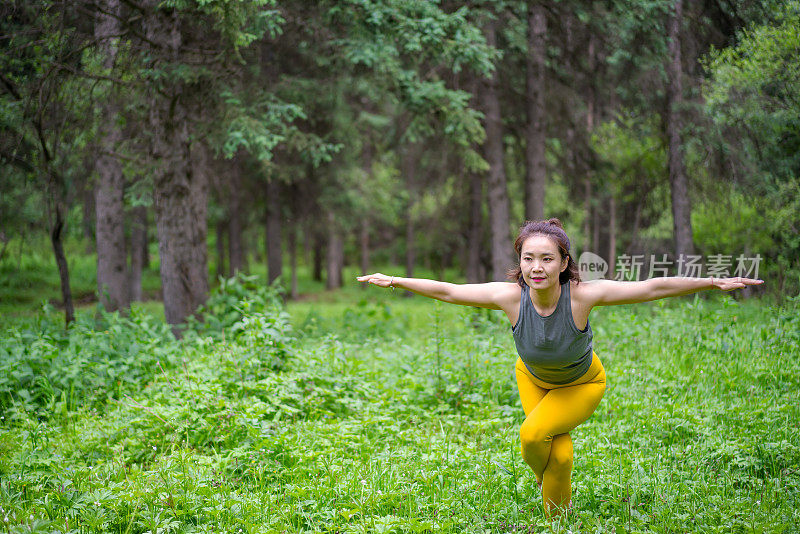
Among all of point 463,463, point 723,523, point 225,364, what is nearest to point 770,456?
point 723,523

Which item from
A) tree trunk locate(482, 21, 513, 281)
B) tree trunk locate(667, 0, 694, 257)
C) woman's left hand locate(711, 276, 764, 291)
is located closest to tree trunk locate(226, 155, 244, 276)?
tree trunk locate(482, 21, 513, 281)

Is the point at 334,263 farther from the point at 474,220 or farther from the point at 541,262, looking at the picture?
the point at 541,262

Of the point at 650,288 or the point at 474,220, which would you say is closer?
the point at 650,288

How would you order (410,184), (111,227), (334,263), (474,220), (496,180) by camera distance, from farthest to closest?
1. (334,263)
2. (410,184)
3. (474,220)
4. (496,180)
5. (111,227)

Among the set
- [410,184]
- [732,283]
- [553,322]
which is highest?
[410,184]

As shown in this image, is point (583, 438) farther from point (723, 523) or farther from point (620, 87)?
point (620, 87)

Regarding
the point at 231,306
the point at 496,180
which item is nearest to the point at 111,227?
the point at 231,306

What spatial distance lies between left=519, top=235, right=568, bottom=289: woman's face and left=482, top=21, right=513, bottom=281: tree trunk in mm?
9783

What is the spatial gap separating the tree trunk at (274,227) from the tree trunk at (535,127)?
7230 mm

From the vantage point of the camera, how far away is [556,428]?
3.98m

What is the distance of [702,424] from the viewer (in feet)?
18.1

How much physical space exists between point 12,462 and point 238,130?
5.79 metres

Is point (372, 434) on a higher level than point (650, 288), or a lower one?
lower

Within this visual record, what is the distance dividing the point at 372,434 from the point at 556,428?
216 centimetres
